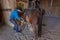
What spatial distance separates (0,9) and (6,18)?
1.20ft

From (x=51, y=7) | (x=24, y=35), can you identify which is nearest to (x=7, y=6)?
(x=24, y=35)

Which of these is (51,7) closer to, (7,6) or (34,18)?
(7,6)

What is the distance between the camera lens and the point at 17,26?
3.48 meters

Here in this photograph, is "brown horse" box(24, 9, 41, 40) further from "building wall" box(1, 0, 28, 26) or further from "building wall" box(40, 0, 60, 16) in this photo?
"building wall" box(40, 0, 60, 16)

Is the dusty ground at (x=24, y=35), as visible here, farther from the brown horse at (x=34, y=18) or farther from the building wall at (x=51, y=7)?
the building wall at (x=51, y=7)

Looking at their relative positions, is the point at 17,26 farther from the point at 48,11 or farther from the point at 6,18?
the point at 48,11

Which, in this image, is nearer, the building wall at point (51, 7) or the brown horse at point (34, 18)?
the brown horse at point (34, 18)

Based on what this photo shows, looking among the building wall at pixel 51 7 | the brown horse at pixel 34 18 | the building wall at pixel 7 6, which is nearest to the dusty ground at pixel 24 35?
the brown horse at pixel 34 18

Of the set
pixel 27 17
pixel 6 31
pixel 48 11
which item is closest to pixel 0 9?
pixel 6 31

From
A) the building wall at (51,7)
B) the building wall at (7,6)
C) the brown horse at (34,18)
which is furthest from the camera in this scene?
the building wall at (51,7)

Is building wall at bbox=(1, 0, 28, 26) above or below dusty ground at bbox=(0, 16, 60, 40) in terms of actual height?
above

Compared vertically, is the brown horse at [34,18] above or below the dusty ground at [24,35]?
above

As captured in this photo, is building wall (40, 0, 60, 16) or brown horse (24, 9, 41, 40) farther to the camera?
building wall (40, 0, 60, 16)

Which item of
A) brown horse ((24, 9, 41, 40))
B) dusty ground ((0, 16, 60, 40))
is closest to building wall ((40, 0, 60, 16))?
dusty ground ((0, 16, 60, 40))
